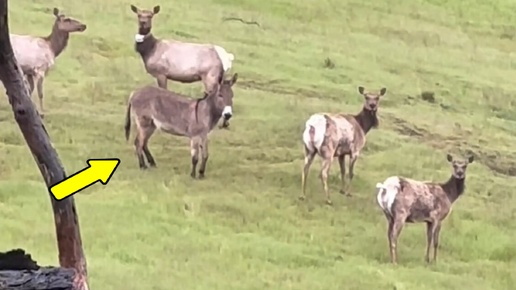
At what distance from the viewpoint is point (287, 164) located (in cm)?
1249

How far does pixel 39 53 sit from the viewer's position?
43.9 ft

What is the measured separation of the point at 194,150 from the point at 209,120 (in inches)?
16.3

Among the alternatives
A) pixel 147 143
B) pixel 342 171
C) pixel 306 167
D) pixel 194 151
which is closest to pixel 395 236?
pixel 306 167

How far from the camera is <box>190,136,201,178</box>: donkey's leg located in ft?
38.8

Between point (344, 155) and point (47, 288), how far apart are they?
6.89 meters

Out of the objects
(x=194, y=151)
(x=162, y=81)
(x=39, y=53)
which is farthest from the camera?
(x=162, y=81)

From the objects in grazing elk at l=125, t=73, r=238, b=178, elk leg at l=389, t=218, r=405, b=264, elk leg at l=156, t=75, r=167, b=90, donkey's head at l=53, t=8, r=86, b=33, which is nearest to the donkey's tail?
grazing elk at l=125, t=73, r=238, b=178

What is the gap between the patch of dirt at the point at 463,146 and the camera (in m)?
13.6

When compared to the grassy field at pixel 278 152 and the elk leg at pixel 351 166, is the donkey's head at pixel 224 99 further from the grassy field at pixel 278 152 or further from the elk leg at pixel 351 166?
the elk leg at pixel 351 166

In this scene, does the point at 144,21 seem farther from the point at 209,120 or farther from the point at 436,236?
the point at 436,236

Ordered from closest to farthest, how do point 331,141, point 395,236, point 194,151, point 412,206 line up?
point 395,236
point 412,206
point 331,141
point 194,151

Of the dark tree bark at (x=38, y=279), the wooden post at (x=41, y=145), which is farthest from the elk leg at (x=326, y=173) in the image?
the dark tree bark at (x=38, y=279)

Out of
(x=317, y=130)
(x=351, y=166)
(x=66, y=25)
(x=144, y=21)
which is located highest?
(x=144, y=21)

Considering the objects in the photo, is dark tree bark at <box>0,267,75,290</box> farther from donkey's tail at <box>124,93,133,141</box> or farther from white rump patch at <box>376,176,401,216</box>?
donkey's tail at <box>124,93,133,141</box>
